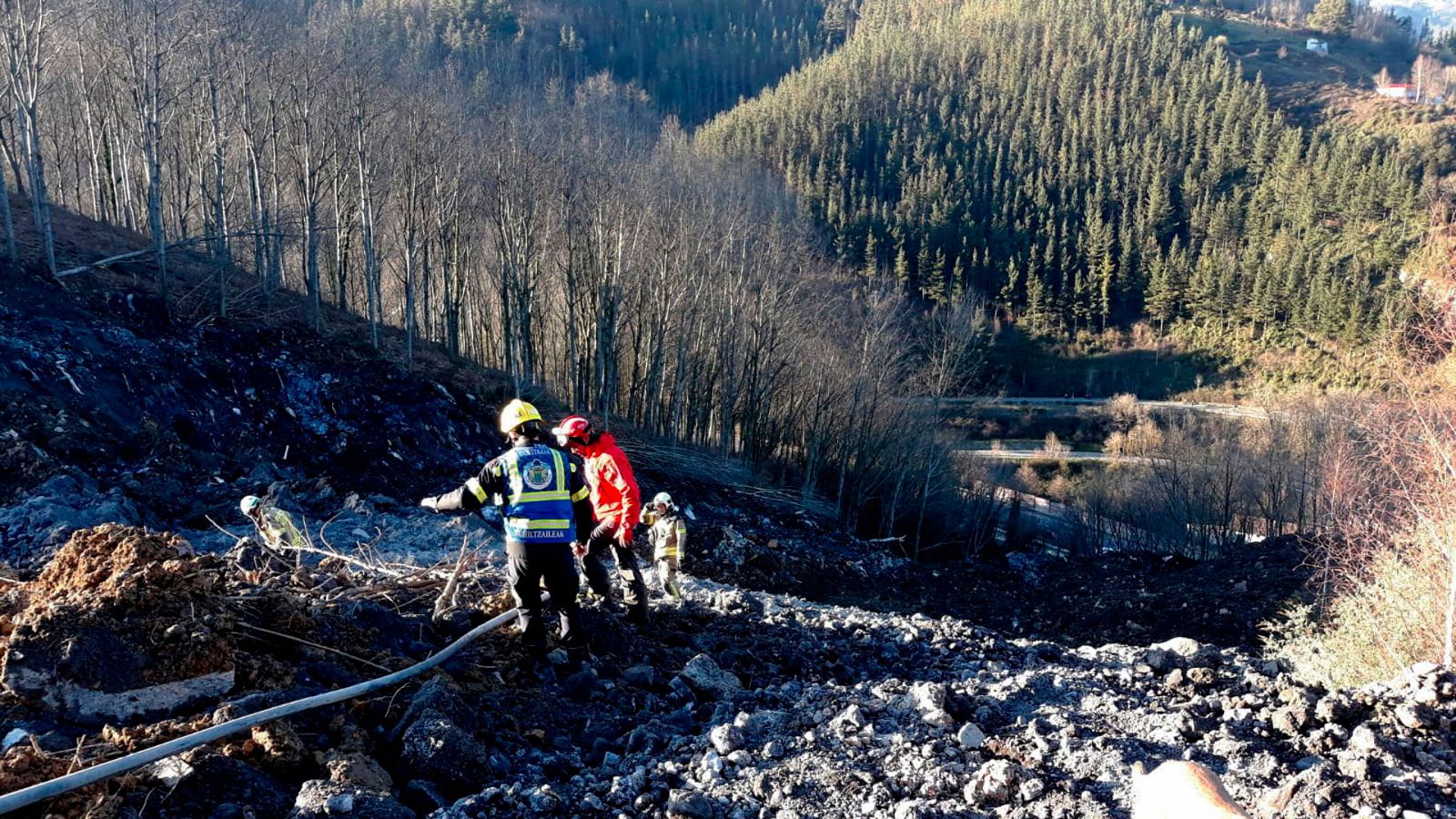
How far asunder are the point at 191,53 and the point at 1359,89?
4222 inches

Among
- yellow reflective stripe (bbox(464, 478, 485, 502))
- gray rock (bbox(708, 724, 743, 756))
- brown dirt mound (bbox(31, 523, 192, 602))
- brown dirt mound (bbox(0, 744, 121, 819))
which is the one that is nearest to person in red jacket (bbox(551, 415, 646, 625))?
yellow reflective stripe (bbox(464, 478, 485, 502))

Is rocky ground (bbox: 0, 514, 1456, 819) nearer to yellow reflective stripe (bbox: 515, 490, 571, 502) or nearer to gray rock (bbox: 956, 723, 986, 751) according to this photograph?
gray rock (bbox: 956, 723, 986, 751)

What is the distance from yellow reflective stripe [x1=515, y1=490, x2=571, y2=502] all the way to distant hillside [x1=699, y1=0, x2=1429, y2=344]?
5819 cm

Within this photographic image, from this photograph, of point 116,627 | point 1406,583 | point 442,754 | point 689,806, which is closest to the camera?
point 689,806

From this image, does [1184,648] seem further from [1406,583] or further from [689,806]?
[1406,583]

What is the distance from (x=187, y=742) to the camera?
4.23 meters

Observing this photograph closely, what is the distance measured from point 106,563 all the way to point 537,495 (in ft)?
8.40

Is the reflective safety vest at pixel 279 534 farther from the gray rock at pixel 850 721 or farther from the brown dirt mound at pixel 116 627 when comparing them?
the gray rock at pixel 850 721

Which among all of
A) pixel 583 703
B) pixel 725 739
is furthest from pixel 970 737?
pixel 583 703

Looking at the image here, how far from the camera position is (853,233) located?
71.3 meters

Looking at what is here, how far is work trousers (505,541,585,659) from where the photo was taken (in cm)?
634

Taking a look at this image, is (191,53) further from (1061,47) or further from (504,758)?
(1061,47)

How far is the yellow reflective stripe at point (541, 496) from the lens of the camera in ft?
20.4

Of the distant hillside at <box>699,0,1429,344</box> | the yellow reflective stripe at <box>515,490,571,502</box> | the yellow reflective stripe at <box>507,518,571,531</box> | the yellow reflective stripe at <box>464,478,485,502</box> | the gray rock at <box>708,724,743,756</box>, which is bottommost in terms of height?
the distant hillside at <box>699,0,1429,344</box>
